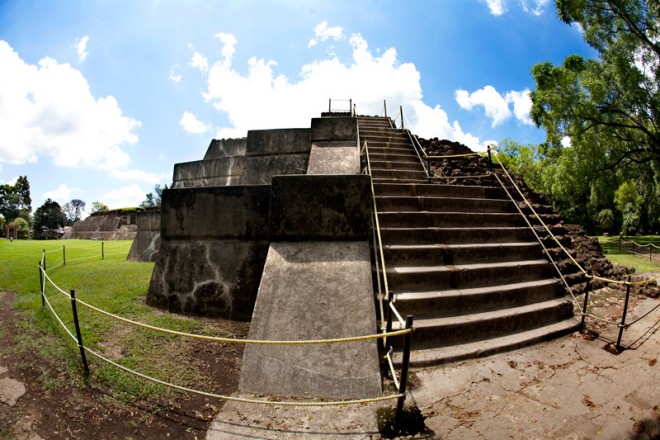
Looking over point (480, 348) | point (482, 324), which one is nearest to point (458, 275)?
point (482, 324)

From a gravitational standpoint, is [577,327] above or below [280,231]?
below

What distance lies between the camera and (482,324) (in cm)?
391

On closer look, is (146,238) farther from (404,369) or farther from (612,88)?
(612,88)

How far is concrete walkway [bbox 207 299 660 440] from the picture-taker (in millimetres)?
2498

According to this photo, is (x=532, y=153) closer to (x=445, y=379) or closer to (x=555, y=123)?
(x=555, y=123)

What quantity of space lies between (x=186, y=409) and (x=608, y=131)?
20.4 meters

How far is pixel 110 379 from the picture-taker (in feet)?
10.1

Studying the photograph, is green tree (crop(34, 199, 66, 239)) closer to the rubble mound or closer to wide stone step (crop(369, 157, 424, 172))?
wide stone step (crop(369, 157, 424, 172))

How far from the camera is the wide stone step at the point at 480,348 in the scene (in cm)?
342

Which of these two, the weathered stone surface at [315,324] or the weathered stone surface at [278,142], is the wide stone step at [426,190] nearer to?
the weathered stone surface at [315,324]

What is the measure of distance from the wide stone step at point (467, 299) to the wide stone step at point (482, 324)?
92mm

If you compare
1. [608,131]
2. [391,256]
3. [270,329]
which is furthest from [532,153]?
[270,329]

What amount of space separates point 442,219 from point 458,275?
1365mm

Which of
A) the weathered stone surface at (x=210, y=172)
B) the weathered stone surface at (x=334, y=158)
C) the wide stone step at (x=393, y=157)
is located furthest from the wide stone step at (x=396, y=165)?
the weathered stone surface at (x=210, y=172)
